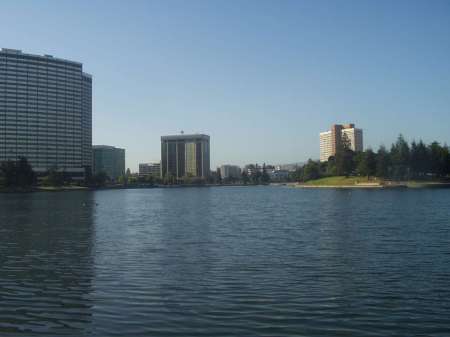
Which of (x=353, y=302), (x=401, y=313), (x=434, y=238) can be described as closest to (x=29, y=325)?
(x=353, y=302)

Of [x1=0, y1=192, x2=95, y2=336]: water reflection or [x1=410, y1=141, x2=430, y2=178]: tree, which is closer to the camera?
[x1=0, y1=192, x2=95, y2=336]: water reflection

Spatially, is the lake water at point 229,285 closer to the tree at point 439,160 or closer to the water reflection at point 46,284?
the water reflection at point 46,284

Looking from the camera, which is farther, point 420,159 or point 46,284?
point 420,159

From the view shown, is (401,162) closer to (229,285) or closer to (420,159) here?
(420,159)

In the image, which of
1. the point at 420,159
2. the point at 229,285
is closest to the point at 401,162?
the point at 420,159

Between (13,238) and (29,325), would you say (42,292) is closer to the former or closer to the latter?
(29,325)

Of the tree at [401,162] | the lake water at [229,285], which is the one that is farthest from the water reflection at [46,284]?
the tree at [401,162]

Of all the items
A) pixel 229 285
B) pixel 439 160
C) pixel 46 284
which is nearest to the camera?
pixel 229 285

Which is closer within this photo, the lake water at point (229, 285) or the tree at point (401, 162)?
the lake water at point (229, 285)

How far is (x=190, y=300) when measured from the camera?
771 inches

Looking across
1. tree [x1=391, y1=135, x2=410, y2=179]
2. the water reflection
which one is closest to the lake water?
the water reflection

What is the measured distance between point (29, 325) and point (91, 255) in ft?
50.1

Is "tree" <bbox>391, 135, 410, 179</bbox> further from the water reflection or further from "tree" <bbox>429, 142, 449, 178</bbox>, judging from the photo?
the water reflection

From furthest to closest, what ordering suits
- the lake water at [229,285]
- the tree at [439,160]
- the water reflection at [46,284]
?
the tree at [439,160], the water reflection at [46,284], the lake water at [229,285]
